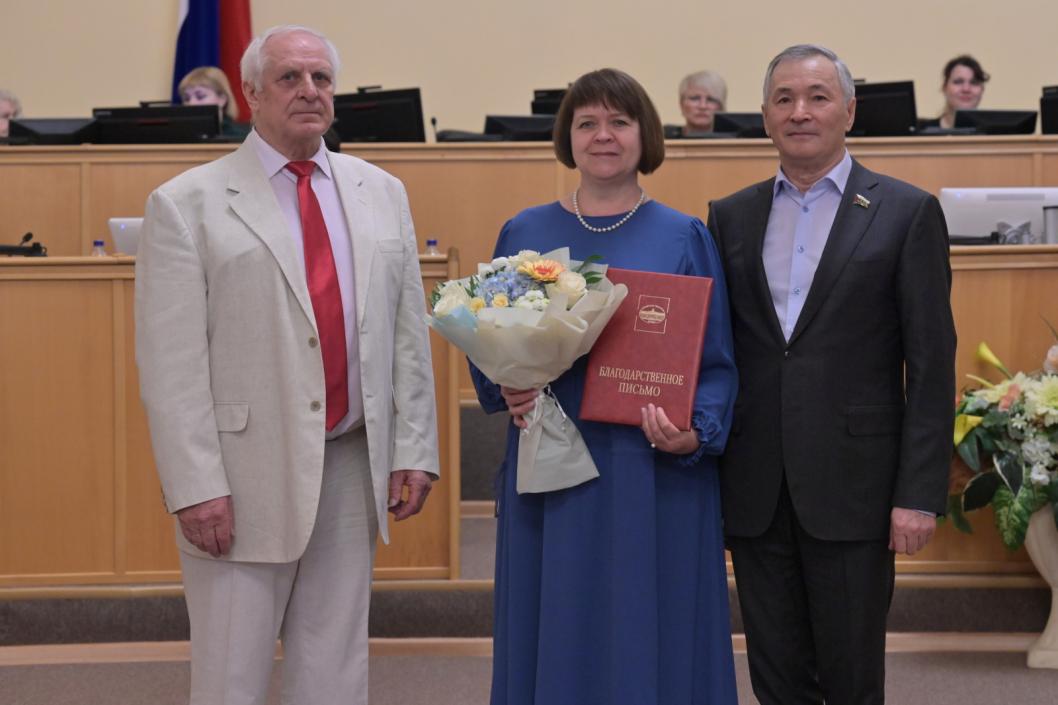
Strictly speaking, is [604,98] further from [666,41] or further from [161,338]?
[666,41]

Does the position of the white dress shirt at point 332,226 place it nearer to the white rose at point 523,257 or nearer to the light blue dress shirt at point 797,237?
the white rose at point 523,257

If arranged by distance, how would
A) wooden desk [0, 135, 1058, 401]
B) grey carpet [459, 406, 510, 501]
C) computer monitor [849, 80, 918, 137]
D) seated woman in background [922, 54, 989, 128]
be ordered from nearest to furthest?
grey carpet [459, 406, 510, 501] → wooden desk [0, 135, 1058, 401] → computer monitor [849, 80, 918, 137] → seated woman in background [922, 54, 989, 128]

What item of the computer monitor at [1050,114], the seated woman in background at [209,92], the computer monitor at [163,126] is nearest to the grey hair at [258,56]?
the computer monitor at [163,126]

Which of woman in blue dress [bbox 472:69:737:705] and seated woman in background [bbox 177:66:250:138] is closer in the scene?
woman in blue dress [bbox 472:69:737:705]

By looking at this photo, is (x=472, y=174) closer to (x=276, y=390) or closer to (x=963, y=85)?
(x=963, y=85)

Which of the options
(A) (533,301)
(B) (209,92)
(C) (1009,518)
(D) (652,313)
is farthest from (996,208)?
(B) (209,92)

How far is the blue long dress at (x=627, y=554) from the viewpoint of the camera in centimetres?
231

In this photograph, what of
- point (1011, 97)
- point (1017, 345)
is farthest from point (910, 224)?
point (1011, 97)

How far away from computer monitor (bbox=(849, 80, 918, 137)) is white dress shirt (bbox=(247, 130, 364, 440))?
13.5 ft

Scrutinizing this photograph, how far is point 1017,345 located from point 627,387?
2.15 meters

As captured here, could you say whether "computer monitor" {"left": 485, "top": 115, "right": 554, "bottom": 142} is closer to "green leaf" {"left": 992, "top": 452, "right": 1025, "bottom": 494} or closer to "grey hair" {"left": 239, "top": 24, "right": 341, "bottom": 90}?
"green leaf" {"left": 992, "top": 452, "right": 1025, "bottom": 494}

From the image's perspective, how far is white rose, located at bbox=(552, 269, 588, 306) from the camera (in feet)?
7.11

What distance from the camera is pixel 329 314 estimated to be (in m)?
2.32

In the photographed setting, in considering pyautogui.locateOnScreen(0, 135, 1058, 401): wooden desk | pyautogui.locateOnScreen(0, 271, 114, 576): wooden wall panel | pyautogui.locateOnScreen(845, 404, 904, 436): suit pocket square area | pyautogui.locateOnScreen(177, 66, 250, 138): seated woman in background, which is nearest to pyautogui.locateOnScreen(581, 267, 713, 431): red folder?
pyautogui.locateOnScreen(845, 404, 904, 436): suit pocket square area
